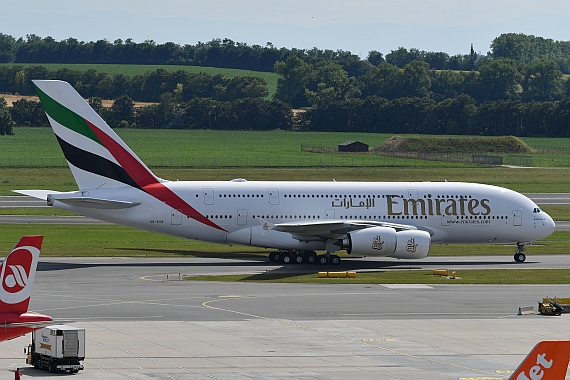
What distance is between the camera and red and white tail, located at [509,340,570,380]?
21.6 m

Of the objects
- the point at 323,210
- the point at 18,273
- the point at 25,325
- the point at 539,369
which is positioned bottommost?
the point at 25,325

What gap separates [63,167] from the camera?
125688 mm

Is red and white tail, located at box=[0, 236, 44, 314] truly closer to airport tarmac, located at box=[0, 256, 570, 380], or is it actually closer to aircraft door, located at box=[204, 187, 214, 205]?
airport tarmac, located at box=[0, 256, 570, 380]

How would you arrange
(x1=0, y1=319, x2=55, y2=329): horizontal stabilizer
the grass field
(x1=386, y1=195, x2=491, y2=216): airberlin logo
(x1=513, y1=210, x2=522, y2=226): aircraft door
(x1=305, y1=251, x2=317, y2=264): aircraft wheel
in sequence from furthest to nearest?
1. the grass field
2. (x1=513, y1=210, x2=522, y2=226): aircraft door
3. (x1=386, y1=195, x2=491, y2=216): airberlin logo
4. (x1=305, y1=251, x2=317, y2=264): aircraft wheel
5. (x1=0, y1=319, x2=55, y2=329): horizontal stabilizer

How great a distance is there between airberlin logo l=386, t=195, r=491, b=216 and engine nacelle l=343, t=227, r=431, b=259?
11.2ft

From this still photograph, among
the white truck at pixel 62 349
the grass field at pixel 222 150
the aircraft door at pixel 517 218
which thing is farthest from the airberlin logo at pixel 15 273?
the grass field at pixel 222 150

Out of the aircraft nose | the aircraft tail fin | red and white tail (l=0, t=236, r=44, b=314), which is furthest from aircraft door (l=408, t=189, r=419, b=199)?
red and white tail (l=0, t=236, r=44, b=314)

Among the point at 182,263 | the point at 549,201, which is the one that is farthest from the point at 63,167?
the point at 182,263

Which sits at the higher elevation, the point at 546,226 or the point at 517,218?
the point at 517,218

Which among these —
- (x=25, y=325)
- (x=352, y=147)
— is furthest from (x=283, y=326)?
(x=352, y=147)

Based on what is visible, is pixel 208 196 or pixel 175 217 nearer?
pixel 175 217

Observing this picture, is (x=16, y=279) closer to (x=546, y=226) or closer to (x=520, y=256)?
(x=520, y=256)

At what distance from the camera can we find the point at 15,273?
2778 centimetres

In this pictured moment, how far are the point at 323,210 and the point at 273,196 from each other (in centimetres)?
284
